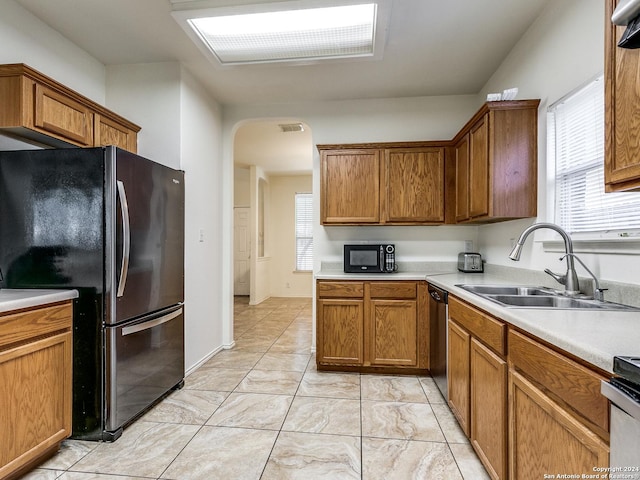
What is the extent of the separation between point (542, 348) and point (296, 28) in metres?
2.33

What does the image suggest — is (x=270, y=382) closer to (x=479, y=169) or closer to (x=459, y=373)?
(x=459, y=373)

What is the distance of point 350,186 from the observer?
3348 millimetres

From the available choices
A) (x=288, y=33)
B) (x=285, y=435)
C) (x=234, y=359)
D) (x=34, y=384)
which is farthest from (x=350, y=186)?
(x=34, y=384)

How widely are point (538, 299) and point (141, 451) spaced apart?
238 cm

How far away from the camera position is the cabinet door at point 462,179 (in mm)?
2867

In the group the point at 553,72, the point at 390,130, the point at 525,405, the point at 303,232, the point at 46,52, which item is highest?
the point at 46,52

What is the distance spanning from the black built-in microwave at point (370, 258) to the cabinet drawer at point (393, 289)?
13.0 inches

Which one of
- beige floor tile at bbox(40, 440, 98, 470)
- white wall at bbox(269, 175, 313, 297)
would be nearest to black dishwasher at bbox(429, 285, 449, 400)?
beige floor tile at bbox(40, 440, 98, 470)

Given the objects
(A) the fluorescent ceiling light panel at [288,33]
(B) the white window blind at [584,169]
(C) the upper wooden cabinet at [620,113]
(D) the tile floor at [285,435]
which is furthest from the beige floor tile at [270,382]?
(A) the fluorescent ceiling light panel at [288,33]

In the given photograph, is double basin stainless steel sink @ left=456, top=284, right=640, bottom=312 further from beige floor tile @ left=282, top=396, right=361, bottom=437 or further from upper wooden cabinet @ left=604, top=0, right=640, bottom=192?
beige floor tile @ left=282, top=396, right=361, bottom=437

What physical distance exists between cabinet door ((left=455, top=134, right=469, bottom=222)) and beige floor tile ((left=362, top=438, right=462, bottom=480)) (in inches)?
71.4

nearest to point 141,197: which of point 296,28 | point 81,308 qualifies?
point 81,308

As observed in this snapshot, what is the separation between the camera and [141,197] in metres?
2.19

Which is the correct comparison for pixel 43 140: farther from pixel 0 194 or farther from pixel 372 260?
pixel 372 260
